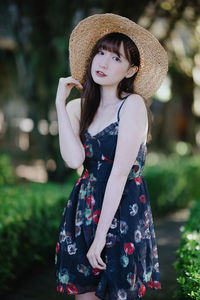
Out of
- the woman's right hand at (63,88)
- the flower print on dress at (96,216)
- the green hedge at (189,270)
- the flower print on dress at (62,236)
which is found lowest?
the green hedge at (189,270)

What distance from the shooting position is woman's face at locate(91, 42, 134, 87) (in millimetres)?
2215

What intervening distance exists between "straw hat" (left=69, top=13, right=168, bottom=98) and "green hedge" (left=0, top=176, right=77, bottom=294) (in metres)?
1.66

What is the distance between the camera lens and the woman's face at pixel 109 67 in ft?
7.27

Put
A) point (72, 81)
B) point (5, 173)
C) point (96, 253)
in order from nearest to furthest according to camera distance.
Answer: point (96, 253) < point (72, 81) < point (5, 173)

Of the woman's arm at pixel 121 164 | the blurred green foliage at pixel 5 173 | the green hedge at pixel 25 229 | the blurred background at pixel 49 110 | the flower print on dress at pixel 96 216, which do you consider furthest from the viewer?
the blurred green foliage at pixel 5 173

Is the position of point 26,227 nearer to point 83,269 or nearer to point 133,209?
point 83,269

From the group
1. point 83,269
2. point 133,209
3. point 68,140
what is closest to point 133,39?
point 68,140

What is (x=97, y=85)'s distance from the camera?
2416 millimetres

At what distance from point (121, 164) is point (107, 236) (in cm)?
39

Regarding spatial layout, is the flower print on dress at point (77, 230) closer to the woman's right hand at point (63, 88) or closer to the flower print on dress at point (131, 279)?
the flower print on dress at point (131, 279)

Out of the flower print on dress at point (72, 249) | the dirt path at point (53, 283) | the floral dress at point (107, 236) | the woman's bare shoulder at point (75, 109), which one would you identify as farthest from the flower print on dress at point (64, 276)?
the dirt path at point (53, 283)

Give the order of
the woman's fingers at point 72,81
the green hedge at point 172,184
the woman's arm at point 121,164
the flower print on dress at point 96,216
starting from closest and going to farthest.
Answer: the woman's arm at point 121,164 → the flower print on dress at point 96,216 → the woman's fingers at point 72,81 → the green hedge at point 172,184

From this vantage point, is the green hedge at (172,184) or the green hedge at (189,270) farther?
the green hedge at (172,184)

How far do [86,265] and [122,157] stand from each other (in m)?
0.61
